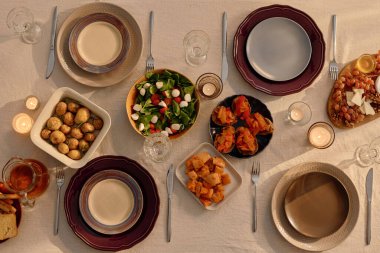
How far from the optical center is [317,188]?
164 cm

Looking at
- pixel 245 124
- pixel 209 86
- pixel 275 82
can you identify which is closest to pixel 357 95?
pixel 275 82

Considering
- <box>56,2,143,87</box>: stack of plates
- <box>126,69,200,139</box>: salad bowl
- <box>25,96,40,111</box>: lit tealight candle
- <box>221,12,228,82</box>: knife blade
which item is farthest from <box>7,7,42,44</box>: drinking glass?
<box>221,12,228,82</box>: knife blade

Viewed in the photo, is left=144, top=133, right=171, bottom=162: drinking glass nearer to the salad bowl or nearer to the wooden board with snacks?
the salad bowl

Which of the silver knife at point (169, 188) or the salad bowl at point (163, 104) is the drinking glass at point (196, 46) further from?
the silver knife at point (169, 188)

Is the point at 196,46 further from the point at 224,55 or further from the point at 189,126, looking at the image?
the point at 189,126

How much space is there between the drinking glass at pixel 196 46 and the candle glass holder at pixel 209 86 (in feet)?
0.25

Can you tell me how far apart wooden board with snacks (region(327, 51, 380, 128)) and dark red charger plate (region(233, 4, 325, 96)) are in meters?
0.11

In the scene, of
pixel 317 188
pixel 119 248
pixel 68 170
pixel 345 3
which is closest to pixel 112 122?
pixel 68 170

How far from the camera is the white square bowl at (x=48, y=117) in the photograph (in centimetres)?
155

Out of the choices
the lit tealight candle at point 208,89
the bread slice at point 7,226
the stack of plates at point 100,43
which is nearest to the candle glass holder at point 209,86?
the lit tealight candle at point 208,89

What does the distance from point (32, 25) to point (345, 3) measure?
121cm

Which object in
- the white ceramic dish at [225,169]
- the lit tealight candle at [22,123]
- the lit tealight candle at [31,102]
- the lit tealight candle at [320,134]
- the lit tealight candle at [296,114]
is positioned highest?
the lit tealight candle at [31,102]

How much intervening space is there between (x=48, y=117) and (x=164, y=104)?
417mm

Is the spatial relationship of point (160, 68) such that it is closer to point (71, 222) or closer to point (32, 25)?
point (32, 25)
